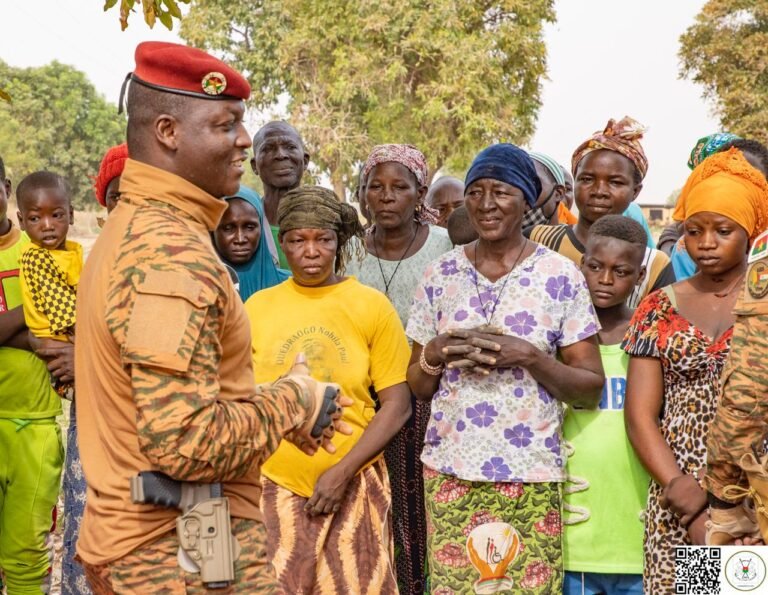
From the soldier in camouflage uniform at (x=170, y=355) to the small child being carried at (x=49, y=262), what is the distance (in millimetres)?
2101

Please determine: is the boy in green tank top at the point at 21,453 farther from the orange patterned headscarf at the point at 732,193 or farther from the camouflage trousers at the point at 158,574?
the orange patterned headscarf at the point at 732,193

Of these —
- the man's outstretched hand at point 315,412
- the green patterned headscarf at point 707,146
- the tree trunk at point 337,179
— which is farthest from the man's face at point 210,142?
the tree trunk at point 337,179

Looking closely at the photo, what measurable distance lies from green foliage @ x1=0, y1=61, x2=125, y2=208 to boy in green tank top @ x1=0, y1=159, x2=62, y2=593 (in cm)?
3993

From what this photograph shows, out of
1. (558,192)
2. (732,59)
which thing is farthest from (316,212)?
(732,59)

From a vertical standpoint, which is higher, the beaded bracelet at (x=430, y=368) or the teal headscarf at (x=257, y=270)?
the teal headscarf at (x=257, y=270)

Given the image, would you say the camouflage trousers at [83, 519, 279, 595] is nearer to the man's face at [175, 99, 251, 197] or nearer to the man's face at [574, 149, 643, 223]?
the man's face at [175, 99, 251, 197]

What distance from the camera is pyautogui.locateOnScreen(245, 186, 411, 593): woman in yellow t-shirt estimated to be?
3809 millimetres

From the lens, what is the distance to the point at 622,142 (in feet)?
14.9

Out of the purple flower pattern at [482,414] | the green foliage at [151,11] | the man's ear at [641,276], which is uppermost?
the green foliage at [151,11]

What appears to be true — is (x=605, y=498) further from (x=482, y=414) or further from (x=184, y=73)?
(x=184, y=73)

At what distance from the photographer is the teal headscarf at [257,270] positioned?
15.6ft

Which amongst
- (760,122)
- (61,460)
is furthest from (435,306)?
(760,122)

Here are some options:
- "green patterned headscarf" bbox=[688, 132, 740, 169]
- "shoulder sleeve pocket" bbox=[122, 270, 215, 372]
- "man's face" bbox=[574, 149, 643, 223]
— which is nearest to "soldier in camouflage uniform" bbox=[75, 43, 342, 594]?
"shoulder sleeve pocket" bbox=[122, 270, 215, 372]

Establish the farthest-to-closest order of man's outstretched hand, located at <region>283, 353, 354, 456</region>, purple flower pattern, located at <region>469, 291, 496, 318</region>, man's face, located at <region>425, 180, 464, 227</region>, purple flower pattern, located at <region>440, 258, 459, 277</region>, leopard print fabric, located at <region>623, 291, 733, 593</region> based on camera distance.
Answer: man's face, located at <region>425, 180, 464, 227</region>
purple flower pattern, located at <region>440, 258, 459, 277</region>
purple flower pattern, located at <region>469, 291, 496, 318</region>
leopard print fabric, located at <region>623, 291, 733, 593</region>
man's outstretched hand, located at <region>283, 353, 354, 456</region>
